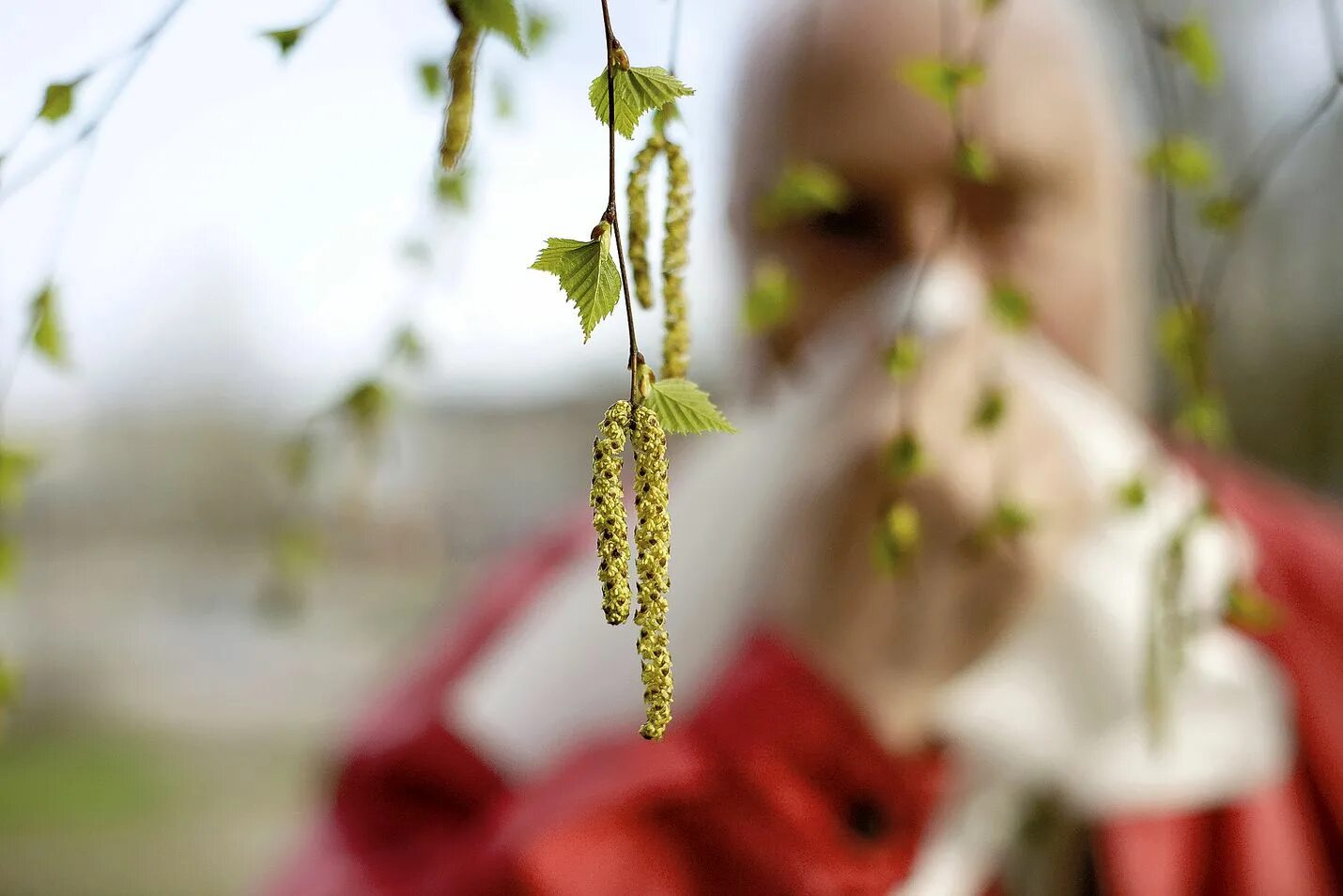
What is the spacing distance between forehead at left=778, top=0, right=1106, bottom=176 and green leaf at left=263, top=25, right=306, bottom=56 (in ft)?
1.53

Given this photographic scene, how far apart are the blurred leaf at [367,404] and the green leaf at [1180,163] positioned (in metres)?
0.26

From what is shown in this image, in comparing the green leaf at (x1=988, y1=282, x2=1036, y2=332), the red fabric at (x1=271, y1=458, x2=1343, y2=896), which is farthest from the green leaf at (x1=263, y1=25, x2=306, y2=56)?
the red fabric at (x1=271, y1=458, x2=1343, y2=896)

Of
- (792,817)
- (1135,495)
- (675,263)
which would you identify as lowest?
(792,817)

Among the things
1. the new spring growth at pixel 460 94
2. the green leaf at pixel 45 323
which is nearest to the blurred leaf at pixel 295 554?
the green leaf at pixel 45 323

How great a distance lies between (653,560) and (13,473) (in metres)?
0.21

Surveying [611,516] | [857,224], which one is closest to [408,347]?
[611,516]

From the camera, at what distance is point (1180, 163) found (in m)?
0.35

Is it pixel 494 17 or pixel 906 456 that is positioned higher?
pixel 494 17

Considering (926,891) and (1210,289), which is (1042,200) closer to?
(1210,289)

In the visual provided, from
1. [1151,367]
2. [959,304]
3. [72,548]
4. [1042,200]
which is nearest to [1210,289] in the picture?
[959,304]

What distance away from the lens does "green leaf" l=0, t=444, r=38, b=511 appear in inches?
10.6

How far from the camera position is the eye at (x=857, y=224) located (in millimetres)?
636

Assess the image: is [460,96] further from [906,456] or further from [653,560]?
[906,456]

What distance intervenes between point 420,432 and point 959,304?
3.33ft
